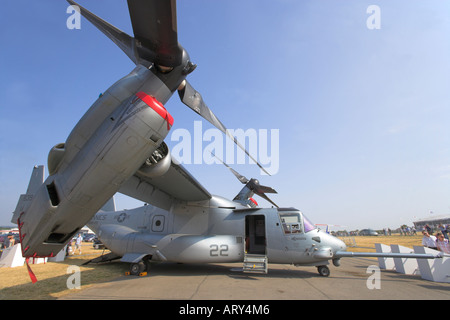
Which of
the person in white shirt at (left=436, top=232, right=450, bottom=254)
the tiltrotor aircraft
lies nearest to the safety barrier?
the person in white shirt at (left=436, top=232, right=450, bottom=254)

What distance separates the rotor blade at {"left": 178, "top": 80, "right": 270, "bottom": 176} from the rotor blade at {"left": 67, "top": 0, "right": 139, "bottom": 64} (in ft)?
4.10

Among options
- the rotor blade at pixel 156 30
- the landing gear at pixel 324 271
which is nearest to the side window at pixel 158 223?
the landing gear at pixel 324 271

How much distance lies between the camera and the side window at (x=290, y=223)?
8.85 meters

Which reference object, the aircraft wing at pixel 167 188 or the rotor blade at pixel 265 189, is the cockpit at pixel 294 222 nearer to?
the aircraft wing at pixel 167 188

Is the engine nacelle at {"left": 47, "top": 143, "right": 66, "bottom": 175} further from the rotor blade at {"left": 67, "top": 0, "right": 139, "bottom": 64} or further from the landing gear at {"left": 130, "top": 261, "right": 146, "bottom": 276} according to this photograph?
the landing gear at {"left": 130, "top": 261, "right": 146, "bottom": 276}

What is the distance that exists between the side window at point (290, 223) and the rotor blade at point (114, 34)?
753 cm

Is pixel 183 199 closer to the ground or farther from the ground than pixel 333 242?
farther from the ground

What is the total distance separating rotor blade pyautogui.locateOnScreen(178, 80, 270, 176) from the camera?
559cm

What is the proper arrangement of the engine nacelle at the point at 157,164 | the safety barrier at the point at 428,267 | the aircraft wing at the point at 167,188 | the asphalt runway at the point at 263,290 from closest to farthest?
the asphalt runway at the point at 263,290 < the engine nacelle at the point at 157,164 < the safety barrier at the point at 428,267 < the aircraft wing at the point at 167,188

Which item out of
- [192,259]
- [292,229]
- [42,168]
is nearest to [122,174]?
[42,168]

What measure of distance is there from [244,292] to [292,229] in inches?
151
